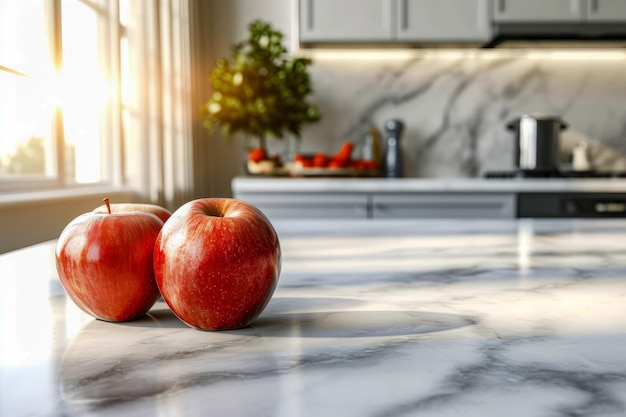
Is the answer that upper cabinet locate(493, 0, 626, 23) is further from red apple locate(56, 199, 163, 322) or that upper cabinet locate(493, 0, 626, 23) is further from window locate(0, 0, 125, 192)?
red apple locate(56, 199, 163, 322)

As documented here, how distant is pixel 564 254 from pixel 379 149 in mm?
2490

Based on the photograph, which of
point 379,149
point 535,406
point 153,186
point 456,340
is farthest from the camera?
point 379,149

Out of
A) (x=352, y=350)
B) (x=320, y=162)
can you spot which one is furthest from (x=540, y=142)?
(x=352, y=350)

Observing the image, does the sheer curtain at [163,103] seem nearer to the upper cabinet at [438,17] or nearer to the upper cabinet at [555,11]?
the upper cabinet at [438,17]

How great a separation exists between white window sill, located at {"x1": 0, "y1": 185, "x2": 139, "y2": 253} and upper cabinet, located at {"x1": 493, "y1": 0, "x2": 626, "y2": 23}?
6.61 ft

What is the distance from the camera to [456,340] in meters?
0.47

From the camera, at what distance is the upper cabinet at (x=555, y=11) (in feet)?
9.74

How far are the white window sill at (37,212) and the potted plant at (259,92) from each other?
90cm

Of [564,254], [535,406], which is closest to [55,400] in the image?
[535,406]

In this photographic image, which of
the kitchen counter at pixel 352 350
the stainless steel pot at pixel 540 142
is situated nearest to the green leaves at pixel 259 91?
the stainless steel pot at pixel 540 142

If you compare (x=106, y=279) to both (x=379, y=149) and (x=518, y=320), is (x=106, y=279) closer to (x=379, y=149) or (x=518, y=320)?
(x=518, y=320)

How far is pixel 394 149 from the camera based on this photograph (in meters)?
3.26

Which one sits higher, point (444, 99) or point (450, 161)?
point (444, 99)

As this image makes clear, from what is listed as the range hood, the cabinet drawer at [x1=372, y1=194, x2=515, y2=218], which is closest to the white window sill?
the cabinet drawer at [x1=372, y1=194, x2=515, y2=218]
